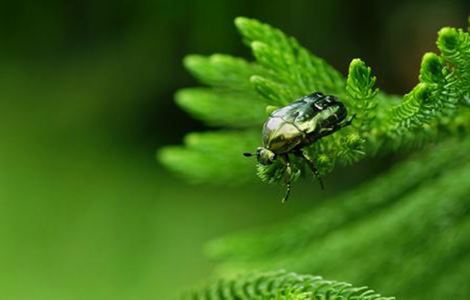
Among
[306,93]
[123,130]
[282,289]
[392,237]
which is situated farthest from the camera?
[123,130]

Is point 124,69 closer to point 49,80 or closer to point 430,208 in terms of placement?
point 49,80

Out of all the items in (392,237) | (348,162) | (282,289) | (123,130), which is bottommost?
(282,289)

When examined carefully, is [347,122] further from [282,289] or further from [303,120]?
[282,289]

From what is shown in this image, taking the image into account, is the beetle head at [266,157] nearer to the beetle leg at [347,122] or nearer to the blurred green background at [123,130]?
the beetle leg at [347,122]

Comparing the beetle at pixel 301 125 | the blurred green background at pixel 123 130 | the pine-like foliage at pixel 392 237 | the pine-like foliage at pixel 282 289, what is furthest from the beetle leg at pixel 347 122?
the blurred green background at pixel 123 130

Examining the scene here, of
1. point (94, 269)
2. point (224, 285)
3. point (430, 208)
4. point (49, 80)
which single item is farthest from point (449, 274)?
point (49, 80)

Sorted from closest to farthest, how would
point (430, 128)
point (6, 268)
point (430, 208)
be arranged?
point (430, 128) → point (430, 208) → point (6, 268)

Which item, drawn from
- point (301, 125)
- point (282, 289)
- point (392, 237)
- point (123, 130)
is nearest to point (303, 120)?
point (301, 125)
